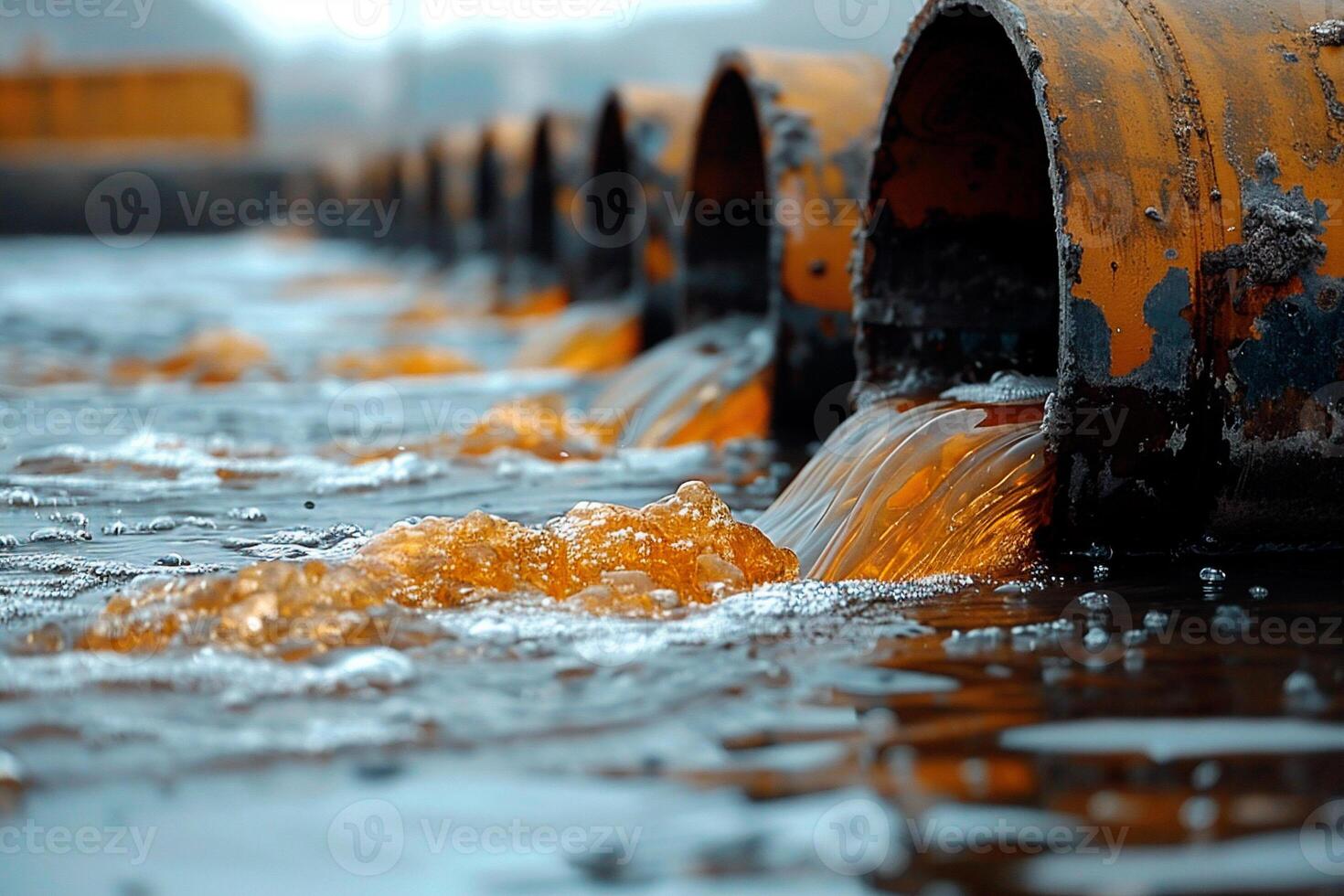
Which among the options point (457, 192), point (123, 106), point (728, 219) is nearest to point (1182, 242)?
point (728, 219)

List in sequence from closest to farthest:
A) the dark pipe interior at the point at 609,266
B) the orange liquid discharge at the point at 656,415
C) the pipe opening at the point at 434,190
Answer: the orange liquid discharge at the point at 656,415 → the dark pipe interior at the point at 609,266 → the pipe opening at the point at 434,190

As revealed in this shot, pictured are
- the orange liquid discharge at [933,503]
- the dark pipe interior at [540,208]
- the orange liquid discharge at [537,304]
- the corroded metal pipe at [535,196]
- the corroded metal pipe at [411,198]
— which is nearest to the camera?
the orange liquid discharge at [933,503]

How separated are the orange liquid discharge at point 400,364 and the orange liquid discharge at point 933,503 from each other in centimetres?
455

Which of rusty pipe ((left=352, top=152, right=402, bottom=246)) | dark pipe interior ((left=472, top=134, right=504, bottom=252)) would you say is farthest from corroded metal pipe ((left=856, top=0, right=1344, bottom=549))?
rusty pipe ((left=352, top=152, right=402, bottom=246))

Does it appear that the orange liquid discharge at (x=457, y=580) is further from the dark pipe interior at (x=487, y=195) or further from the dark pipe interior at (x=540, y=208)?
the dark pipe interior at (x=487, y=195)

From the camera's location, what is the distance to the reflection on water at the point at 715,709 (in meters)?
1.68

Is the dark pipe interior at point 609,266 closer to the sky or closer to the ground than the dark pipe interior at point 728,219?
closer to the ground

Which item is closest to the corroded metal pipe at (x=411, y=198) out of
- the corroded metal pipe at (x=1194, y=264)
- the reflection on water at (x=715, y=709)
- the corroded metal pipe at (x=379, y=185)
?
the corroded metal pipe at (x=379, y=185)

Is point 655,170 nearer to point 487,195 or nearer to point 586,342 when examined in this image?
point 586,342

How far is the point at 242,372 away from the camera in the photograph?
754 centimetres

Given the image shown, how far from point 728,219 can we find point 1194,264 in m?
3.65

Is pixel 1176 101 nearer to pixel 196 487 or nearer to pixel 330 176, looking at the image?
pixel 196 487

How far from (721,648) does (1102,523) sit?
968 millimetres

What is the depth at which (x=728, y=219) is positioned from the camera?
6344mm
